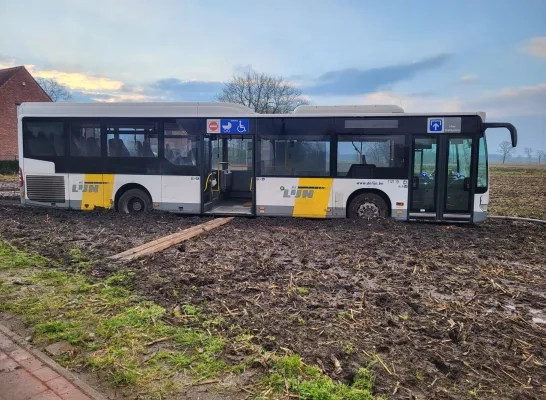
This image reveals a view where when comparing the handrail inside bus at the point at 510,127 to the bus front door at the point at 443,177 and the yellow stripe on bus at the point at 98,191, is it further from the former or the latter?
the yellow stripe on bus at the point at 98,191

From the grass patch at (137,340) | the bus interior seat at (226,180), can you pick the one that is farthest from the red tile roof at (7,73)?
the grass patch at (137,340)

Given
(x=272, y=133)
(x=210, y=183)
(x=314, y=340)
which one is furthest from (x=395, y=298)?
(x=210, y=183)

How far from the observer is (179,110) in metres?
12.0

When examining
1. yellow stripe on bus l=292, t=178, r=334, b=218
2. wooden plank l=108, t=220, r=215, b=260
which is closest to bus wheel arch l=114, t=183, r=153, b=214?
wooden plank l=108, t=220, r=215, b=260

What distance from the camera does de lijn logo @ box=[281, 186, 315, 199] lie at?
1145cm

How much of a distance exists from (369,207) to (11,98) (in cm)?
4209

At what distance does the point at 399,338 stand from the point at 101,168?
418 inches

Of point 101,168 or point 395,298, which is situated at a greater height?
point 101,168

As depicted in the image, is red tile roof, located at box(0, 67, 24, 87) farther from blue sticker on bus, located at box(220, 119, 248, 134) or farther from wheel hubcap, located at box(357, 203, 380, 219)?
wheel hubcap, located at box(357, 203, 380, 219)

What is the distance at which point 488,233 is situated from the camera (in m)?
10.1

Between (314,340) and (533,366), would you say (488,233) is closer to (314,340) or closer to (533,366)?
(533,366)

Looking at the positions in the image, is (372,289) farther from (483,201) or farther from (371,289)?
(483,201)

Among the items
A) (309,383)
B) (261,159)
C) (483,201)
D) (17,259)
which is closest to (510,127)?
(483,201)

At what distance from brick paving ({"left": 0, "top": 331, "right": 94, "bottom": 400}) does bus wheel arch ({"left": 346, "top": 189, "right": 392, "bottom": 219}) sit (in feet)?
28.9
